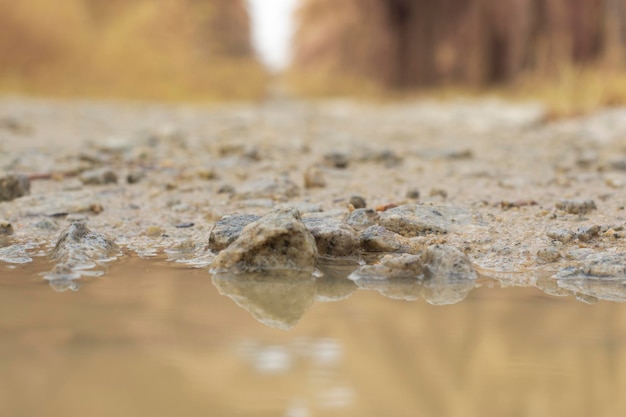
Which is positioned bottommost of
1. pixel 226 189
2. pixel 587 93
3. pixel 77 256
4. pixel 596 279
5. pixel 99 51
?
pixel 596 279

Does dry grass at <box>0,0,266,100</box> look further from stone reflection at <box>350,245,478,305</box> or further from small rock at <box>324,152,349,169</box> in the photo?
stone reflection at <box>350,245,478,305</box>

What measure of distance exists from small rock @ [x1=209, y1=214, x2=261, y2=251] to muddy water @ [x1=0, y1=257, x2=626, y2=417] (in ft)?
0.97

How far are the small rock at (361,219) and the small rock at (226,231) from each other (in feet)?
0.85

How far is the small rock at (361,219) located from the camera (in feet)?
7.10

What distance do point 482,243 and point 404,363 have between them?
0.92 metres

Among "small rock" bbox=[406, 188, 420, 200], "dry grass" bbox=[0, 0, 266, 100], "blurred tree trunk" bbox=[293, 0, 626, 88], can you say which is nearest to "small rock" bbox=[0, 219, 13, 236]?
"small rock" bbox=[406, 188, 420, 200]

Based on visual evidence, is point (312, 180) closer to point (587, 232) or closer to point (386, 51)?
point (587, 232)

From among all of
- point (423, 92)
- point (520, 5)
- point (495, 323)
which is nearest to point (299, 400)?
point (495, 323)

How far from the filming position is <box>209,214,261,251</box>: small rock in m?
2.02

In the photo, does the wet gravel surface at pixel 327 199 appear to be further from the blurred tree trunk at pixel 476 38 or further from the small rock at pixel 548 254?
the blurred tree trunk at pixel 476 38

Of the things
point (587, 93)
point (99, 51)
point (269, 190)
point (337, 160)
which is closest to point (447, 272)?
point (269, 190)

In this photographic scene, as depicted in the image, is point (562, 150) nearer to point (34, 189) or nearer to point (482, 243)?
point (482, 243)

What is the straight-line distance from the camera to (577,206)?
Answer: 2.38 m

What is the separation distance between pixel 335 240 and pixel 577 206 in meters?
0.83
